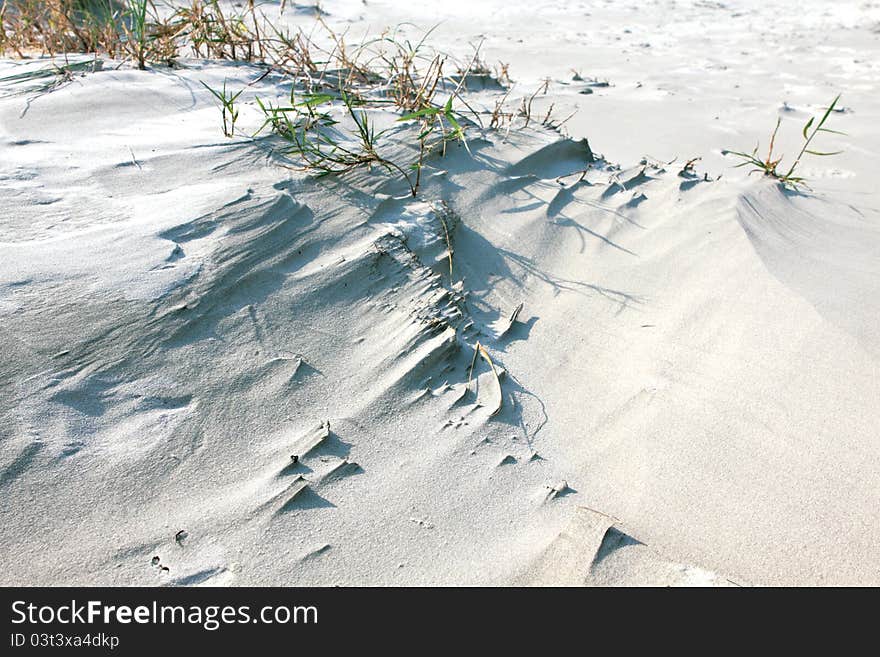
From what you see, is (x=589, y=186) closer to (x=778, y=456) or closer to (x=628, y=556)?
(x=778, y=456)

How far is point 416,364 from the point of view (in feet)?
5.31

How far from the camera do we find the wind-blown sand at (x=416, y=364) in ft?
4.12

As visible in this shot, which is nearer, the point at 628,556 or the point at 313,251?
the point at 628,556

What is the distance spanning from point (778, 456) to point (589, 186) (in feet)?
4.09

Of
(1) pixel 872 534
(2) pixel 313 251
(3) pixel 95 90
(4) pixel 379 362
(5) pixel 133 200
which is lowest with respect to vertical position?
(1) pixel 872 534

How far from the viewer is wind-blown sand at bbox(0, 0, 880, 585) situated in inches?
49.4

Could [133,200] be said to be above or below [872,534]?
above

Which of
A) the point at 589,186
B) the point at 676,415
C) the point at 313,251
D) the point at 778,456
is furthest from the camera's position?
the point at 589,186

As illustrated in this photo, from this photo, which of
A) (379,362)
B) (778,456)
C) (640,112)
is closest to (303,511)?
(379,362)

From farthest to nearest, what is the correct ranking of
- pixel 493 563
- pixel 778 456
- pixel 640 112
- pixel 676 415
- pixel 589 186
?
1. pixel 640 112
2. pixel 589 186
3. pixel 676 415
4. pixel 778 456
5. pixel 493 563

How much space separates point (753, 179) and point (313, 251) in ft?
5.61

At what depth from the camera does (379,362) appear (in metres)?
1.63

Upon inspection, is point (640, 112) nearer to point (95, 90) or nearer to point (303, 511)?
point (95, 90)

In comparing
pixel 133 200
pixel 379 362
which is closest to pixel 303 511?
pixel 379 362
